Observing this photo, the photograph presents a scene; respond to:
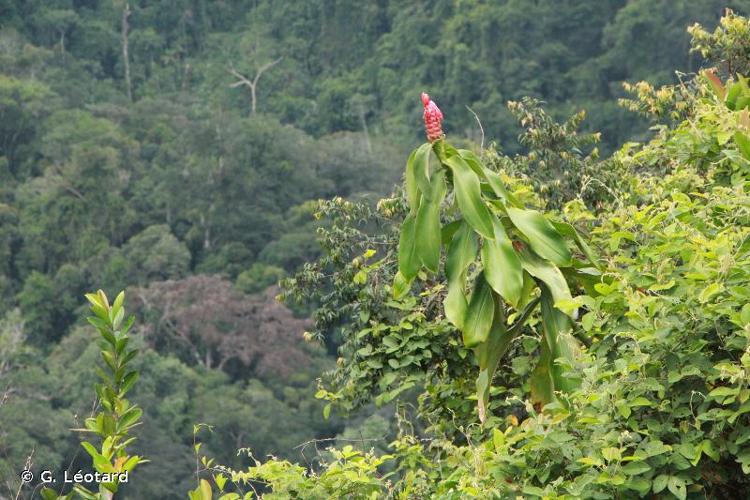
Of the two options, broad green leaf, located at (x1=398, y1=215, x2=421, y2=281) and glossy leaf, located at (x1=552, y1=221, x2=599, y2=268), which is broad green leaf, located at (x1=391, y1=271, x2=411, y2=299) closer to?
broad green leaf, located at (x1=398, y1=215, x2=421, y2=281)

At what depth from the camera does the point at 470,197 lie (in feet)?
9.15

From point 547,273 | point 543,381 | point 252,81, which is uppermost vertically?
point 547,273

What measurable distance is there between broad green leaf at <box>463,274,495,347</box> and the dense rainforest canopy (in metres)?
0.15

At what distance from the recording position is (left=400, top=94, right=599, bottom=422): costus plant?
277cm

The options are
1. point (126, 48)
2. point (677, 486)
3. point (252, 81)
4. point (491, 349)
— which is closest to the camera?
point (677, 486)

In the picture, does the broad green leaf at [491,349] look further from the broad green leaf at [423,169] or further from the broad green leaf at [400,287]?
the broad green leaf at [423,169]

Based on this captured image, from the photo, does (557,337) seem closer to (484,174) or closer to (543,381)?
(543,381)

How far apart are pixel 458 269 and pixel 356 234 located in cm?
325

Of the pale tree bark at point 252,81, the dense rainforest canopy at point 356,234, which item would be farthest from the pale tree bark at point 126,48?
the pale tree bark at point 252,81

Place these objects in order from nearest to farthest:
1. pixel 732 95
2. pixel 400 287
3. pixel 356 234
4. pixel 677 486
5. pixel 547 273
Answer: pixel 677 486 < pixel 547 273 < pixel 400 287 < pixel 732 95 < pixel 356 234

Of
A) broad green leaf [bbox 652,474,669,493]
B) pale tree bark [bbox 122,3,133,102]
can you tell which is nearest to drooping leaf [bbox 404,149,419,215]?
broad green leaf [bbox 652,474,669,493]

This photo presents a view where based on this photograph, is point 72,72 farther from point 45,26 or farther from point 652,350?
point 652,350

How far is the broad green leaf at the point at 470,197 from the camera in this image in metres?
2.75

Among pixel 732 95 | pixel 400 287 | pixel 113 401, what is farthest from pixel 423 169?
pixel 732 95
